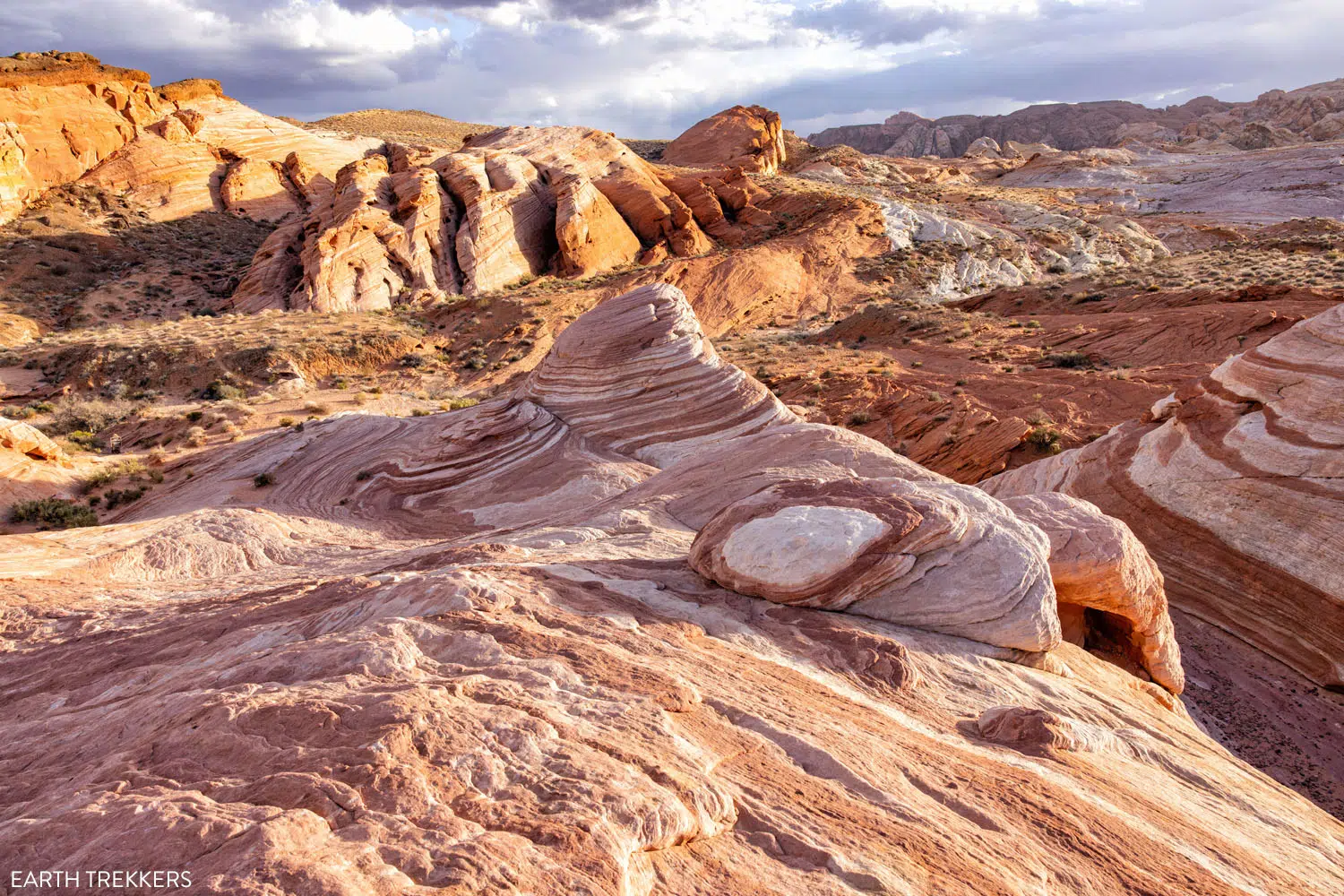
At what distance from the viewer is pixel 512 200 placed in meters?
39.0

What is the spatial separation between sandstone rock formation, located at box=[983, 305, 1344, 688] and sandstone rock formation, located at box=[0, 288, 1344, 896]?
4.61 metres

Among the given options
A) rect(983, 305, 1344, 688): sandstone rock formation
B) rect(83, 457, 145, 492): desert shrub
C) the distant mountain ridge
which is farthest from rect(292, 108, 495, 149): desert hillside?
the distant mountain ridge

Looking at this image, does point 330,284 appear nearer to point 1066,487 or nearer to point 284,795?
point 1066,487

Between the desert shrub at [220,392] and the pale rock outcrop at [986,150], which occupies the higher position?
the pale rock outcrop at [986,150]

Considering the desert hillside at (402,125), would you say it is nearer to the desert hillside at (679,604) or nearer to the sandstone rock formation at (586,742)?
the desert hillside at (679,604)

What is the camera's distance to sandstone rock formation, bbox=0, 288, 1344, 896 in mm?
3439

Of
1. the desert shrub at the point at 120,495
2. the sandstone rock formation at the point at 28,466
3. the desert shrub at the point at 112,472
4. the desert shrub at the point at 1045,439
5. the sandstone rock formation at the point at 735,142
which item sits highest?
the sandstone rock formation at the point at 735,142

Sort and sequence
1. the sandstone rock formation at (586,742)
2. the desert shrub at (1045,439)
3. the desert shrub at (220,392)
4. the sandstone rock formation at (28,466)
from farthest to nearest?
the desert shrub at (220,392) → the desert shrub at (1045,439) → the sandstone rock formation at (28,466) → the sandstone rock formation at (586,742)

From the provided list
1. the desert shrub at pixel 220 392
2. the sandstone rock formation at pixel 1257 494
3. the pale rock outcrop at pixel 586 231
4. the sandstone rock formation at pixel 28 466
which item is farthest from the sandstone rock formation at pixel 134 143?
the sandstone rock formation at pixel 1257 494

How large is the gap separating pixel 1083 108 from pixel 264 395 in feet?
566

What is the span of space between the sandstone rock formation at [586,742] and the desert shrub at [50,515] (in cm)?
475

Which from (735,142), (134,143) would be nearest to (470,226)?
(134,143)

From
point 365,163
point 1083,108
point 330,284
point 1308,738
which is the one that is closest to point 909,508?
point 1308,738

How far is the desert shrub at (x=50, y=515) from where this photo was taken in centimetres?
1365
